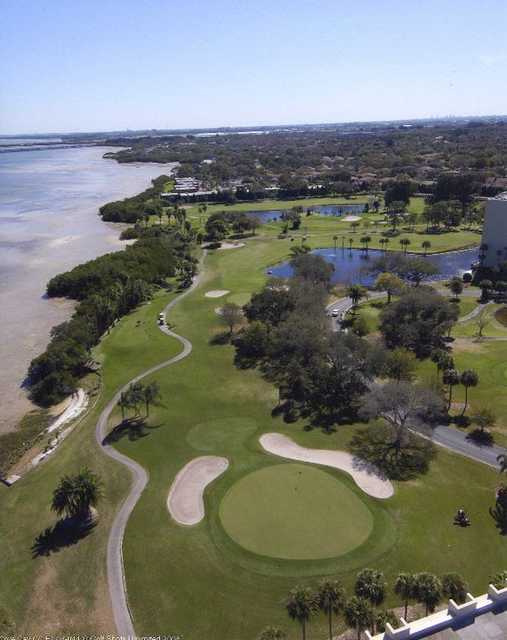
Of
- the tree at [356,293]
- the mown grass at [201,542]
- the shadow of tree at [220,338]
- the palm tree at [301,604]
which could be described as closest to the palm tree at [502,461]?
the mown grass at [201,542]

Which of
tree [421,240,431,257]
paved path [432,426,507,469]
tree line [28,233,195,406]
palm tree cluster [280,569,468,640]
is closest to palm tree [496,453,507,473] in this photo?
paved path [432,426,507,469]

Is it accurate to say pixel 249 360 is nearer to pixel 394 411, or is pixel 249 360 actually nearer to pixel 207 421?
pixel 207 421

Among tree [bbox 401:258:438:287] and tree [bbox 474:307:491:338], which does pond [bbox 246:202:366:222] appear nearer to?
tree [bbox 401:258:438:287]

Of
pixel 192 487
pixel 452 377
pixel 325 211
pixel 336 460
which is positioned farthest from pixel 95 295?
pixel 325 211

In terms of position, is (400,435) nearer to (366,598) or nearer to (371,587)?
(371,587)

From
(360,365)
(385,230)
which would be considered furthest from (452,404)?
(385,230)
